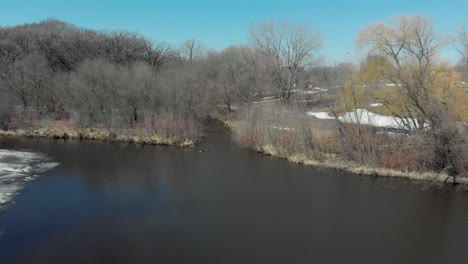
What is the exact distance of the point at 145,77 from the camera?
31.6m

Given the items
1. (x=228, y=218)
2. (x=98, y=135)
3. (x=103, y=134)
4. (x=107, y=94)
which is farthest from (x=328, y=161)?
(x=107, y=94)

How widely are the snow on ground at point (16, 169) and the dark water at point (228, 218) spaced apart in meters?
0.63

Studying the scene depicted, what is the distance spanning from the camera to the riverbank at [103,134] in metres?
26.6

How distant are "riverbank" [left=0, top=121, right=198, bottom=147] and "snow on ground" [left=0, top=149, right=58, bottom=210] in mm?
5996

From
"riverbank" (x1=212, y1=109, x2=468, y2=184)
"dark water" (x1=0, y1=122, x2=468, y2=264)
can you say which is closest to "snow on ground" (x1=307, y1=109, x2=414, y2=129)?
"riverbank" (x1=212, y1=109, x2=468, y2=184)

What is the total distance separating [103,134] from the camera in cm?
2914

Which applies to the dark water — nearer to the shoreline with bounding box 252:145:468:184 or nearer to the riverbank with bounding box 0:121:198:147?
the shoreline with bounding box 252:145:468:184

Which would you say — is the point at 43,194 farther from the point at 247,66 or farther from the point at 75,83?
the point at 247,66

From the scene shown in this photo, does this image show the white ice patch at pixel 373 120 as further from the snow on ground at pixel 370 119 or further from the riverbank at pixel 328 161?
the riverbank at pixel 328 161

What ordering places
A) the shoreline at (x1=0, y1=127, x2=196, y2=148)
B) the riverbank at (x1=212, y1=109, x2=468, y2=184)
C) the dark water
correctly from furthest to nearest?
the shoreline at (x1=0, y1=127, x2=196, y2=148)
the riverbank at (x1=212, y1=109, x2=468, y2=184)
the dark water

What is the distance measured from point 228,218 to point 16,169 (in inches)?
528

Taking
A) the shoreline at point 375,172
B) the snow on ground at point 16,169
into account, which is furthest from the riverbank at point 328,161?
the snow on ground at point 16,169

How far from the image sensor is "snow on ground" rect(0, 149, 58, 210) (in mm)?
14953

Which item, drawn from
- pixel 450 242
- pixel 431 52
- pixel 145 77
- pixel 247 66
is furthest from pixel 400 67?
pixel 247 66
